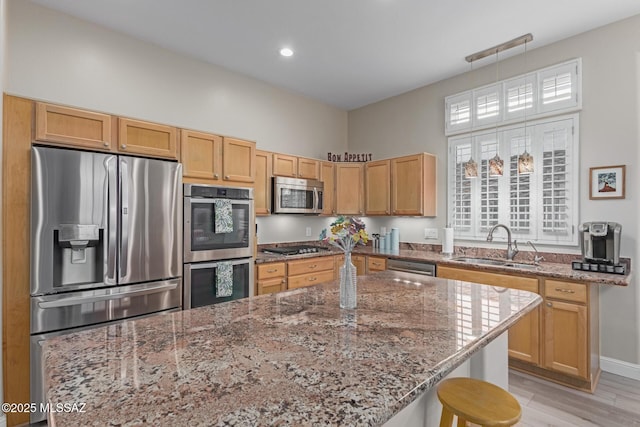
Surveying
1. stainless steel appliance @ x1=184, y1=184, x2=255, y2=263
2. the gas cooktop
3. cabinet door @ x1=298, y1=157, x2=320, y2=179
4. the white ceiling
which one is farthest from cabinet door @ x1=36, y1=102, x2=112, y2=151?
cabinet door @ x1=298, y1=157, x2=320, y2=179

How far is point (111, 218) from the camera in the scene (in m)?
2.47

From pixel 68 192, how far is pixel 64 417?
6.75 feet

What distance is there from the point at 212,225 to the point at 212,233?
8 cm

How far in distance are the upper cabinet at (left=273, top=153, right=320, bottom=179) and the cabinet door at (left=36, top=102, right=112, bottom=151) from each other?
1.88 m

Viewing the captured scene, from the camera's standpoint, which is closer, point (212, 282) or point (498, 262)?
point (212, 282)

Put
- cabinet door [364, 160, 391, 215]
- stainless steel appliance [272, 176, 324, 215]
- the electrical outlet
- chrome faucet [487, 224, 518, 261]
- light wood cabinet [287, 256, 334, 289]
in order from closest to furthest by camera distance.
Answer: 1. chrome faucet [487, 224, 518, 261]
2. light wood cabinet [287, 256, 334, 289]
3. stainless steel appliance [272, 176, 324, 215]
4. the electrical outlet
5. cabinet door [364, 160, 391, 215]

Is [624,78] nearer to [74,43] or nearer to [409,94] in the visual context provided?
[409,94]

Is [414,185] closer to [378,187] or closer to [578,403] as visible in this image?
[378,187]

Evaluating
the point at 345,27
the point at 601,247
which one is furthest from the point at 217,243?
the point at 601,247

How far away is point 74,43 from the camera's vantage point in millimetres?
2881

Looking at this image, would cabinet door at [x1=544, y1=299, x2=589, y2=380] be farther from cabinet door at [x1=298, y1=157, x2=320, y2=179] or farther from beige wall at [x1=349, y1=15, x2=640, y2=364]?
cabinet door at [x1=298, y1=157, x2=320, y2=179]

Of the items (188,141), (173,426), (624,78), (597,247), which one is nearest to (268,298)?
(173,426)

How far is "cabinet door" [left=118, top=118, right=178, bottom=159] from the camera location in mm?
2650

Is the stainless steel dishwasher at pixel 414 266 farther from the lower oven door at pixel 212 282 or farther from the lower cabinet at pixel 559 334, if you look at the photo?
the lower oven door at pixel 212 282
